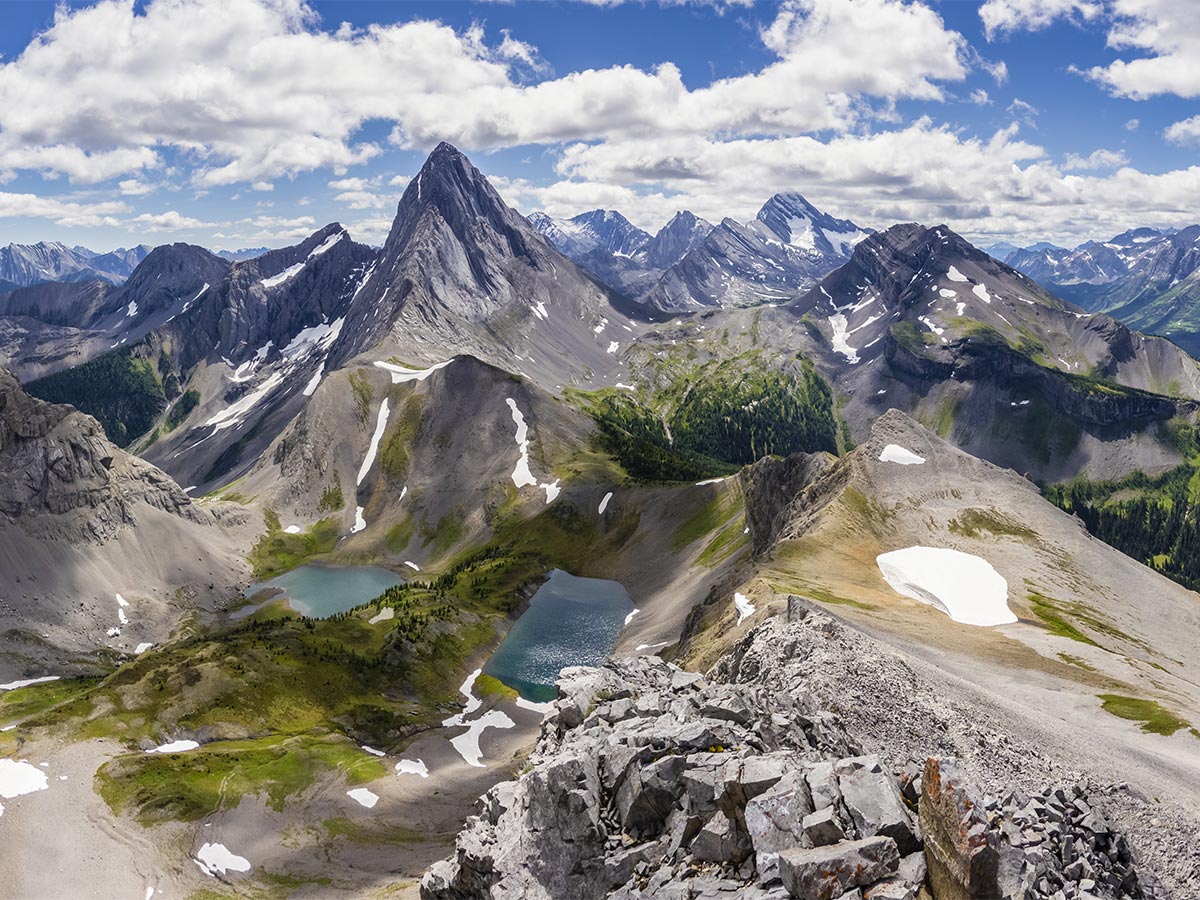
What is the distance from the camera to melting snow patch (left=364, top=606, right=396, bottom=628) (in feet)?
502

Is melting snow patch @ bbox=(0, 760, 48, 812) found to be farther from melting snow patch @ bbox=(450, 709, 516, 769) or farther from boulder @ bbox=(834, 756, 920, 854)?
boulder @ bbox=(834, 756, 920, 854)

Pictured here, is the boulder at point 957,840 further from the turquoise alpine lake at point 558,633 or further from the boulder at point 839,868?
the turquoise alpine lake at point 558,633

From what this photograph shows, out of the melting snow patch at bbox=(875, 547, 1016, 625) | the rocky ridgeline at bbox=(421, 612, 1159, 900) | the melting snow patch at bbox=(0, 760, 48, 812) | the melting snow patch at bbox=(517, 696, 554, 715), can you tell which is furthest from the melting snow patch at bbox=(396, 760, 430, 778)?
the melting snow patch at bbox=(875, 547, 1016, 625)

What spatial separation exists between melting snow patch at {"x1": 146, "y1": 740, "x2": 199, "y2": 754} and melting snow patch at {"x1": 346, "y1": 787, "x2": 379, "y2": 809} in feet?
89.4

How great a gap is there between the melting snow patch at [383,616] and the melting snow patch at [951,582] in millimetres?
99971

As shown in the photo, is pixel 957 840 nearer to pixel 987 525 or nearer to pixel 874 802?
pixel 874 802

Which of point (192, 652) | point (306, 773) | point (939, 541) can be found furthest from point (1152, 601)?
point (192, 652)

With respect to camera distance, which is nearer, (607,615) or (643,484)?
(607,615)

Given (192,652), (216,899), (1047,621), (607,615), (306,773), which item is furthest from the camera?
(607,615)

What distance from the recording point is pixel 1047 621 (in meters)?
81.2

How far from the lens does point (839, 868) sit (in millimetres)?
23312

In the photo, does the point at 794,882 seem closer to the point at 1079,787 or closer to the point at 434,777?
the point at 1079,787

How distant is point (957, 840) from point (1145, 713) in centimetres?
3949

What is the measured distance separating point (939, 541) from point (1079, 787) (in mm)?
76494
